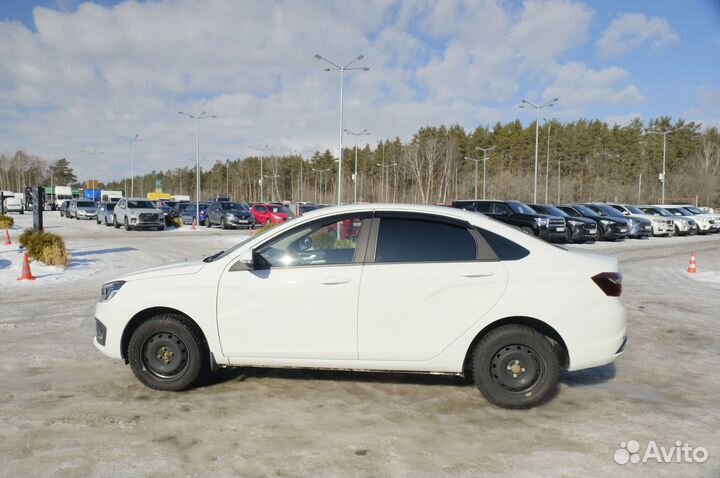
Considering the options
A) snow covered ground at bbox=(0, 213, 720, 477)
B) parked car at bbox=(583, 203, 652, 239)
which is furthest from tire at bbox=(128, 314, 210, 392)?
parked car at bbox=(583, 203, 652, 239)

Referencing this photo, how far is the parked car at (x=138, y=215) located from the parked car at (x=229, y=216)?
4036 mm

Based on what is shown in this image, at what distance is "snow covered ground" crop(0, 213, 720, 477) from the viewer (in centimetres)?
377

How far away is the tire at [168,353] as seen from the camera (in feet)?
16.6

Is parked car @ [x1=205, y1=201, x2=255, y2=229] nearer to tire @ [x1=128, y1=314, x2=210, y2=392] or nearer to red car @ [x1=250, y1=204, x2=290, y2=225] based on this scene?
red car @ [x1=250, y1=204, x2=290, y2=225]

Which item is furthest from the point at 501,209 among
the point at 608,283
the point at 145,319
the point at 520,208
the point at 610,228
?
the point at 145,319

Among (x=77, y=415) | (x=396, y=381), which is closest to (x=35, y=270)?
(x=77, y=415)

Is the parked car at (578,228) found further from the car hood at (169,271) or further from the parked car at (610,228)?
the car hood at (169,271)

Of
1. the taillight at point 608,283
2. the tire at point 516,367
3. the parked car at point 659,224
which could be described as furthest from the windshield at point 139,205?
the taillight at point 608,283

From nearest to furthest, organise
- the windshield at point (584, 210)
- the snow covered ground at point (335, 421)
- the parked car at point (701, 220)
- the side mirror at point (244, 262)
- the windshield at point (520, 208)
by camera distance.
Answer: the snow covered ground at point (335, 421) → the side mirror at point (244, 262) → the windshield at point (520, 208) → the windshield at point (584, 210) → the parked car at point (701, 220)

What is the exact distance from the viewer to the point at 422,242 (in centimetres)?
496

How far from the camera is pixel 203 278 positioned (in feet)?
16.6

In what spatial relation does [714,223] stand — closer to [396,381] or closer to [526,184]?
[396,381]

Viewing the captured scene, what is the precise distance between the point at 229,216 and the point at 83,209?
17953 millimetres

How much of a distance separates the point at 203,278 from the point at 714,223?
37012 millimetres
